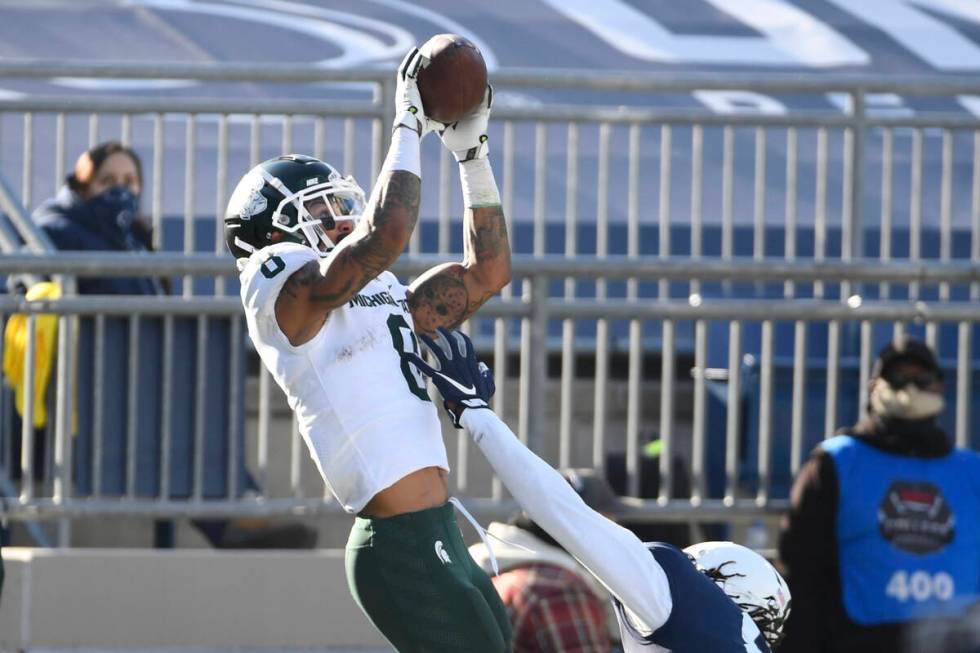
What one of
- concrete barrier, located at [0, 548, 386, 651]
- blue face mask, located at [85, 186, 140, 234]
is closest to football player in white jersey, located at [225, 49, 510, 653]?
concrete barrier, located at [0, 548, 386, 651]

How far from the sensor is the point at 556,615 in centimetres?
422

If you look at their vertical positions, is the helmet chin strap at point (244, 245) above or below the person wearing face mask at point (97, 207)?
below

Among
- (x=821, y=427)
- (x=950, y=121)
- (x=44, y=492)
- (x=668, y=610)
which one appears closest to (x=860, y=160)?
(x=950, y=121)

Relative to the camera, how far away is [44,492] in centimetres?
664

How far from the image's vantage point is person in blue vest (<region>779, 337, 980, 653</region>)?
6.08 meters

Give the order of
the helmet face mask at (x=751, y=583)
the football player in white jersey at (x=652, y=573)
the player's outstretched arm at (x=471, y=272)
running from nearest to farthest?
the football player in white jersey at (x=652, y=573) < the helmet face mask at (x=751, y=583) < the player's outstretched arm at (x=471, y=272)

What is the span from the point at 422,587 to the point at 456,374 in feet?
1.69

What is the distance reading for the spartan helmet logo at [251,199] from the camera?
13.6 ft

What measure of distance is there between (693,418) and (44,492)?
8.46 ft

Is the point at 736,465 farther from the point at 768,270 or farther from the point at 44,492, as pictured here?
the point at 44,492

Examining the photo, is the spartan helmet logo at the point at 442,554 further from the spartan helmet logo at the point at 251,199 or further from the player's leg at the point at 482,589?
the spartan helmet logo at the point at 251,199

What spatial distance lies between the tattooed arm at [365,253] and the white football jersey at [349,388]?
2.2 inches

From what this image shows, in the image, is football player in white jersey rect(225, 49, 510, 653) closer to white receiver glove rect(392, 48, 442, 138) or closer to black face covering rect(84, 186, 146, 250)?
white receiver glove rect(392, 48, 442, 138)

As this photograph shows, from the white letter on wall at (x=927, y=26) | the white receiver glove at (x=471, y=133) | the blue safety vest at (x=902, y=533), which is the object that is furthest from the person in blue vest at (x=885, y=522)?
the white letter on wall at (x=927, y=26)
